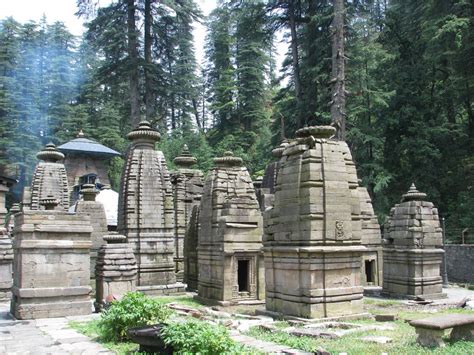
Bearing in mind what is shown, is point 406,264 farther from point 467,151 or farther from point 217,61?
point 217,61

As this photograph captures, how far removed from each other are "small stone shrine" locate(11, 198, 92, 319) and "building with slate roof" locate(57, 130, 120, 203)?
108ft

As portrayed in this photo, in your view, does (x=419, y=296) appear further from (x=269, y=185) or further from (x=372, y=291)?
(x=269, y=185)

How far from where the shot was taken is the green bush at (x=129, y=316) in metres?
9.16

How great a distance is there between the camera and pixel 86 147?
45719 mm

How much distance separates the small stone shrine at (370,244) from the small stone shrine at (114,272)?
28.4 ft

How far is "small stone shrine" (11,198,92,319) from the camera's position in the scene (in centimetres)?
1260

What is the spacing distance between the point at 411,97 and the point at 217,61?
2412cm

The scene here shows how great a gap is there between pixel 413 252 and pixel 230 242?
5948mm

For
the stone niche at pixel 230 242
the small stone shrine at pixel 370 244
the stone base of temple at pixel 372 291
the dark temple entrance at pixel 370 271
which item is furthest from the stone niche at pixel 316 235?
the dark temple entrance at pixel 370 271

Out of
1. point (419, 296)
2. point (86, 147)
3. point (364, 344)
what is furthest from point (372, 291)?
point (86, 147)

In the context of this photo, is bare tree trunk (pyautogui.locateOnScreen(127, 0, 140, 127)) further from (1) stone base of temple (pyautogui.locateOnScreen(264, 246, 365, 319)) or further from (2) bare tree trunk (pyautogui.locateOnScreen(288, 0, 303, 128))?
(1) stone base of temple (pyautogui.locateOnScreen(264, 246, 365, 319))

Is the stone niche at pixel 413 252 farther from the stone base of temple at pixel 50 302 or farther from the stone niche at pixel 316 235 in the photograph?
the stone base of temple at pixel 50 302


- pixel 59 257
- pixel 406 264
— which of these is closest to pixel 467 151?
pixel 406 264

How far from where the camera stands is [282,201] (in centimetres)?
1223
